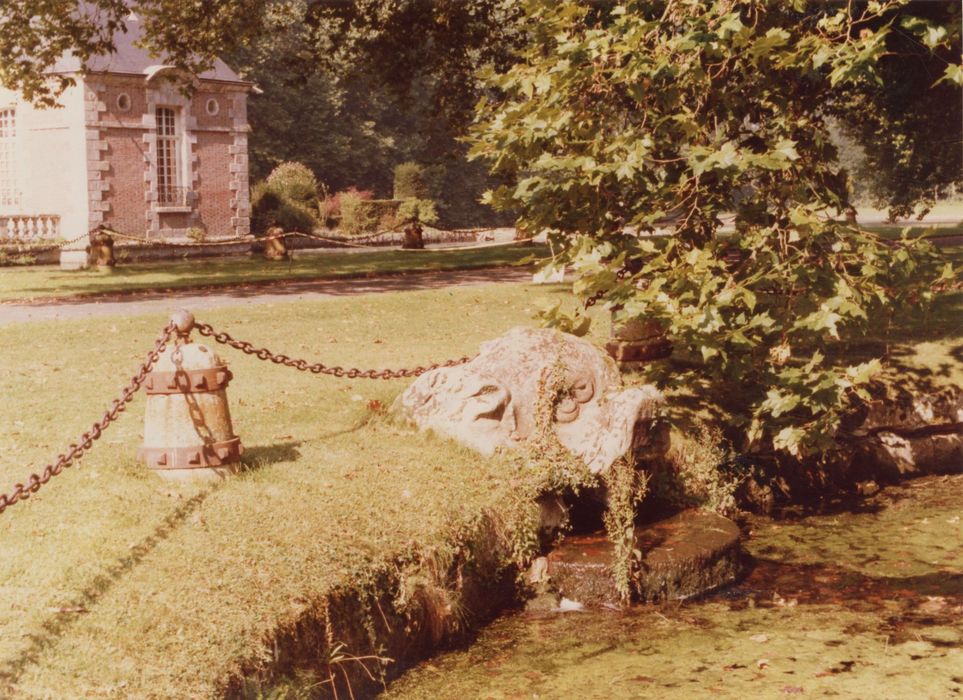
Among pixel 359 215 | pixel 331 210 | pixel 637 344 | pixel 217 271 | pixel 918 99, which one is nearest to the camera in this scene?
pixel 637 344

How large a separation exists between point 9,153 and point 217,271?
17071 millimetres

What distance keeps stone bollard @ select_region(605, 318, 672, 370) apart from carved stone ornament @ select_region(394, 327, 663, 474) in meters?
1.78

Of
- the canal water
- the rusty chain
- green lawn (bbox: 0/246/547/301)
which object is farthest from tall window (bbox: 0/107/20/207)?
the canal water

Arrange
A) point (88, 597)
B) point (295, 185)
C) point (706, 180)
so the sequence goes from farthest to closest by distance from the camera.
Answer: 1. point (295, 185)
2. point (706, 180)
3. point (88, 597)

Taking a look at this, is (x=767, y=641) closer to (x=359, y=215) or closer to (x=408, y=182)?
(x=359, y=215)

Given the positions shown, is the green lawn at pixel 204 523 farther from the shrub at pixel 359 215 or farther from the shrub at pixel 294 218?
the shrub at pixel 359 215

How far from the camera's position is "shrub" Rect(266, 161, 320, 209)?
132 feet

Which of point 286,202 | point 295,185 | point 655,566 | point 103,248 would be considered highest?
point 295,185

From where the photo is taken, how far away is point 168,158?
1393 inches

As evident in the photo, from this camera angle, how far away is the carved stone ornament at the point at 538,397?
27.6 feet

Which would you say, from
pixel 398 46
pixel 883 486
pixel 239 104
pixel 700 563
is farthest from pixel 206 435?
pixel 239 104

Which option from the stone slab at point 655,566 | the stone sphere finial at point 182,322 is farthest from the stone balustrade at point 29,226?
the stone slab at point 655,566

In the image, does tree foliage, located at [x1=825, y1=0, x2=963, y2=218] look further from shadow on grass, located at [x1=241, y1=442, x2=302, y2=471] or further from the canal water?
shadow on grass, located at [x1=241, y1=442, x2=302, y2=471]

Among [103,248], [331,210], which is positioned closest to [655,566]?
[103,248]
